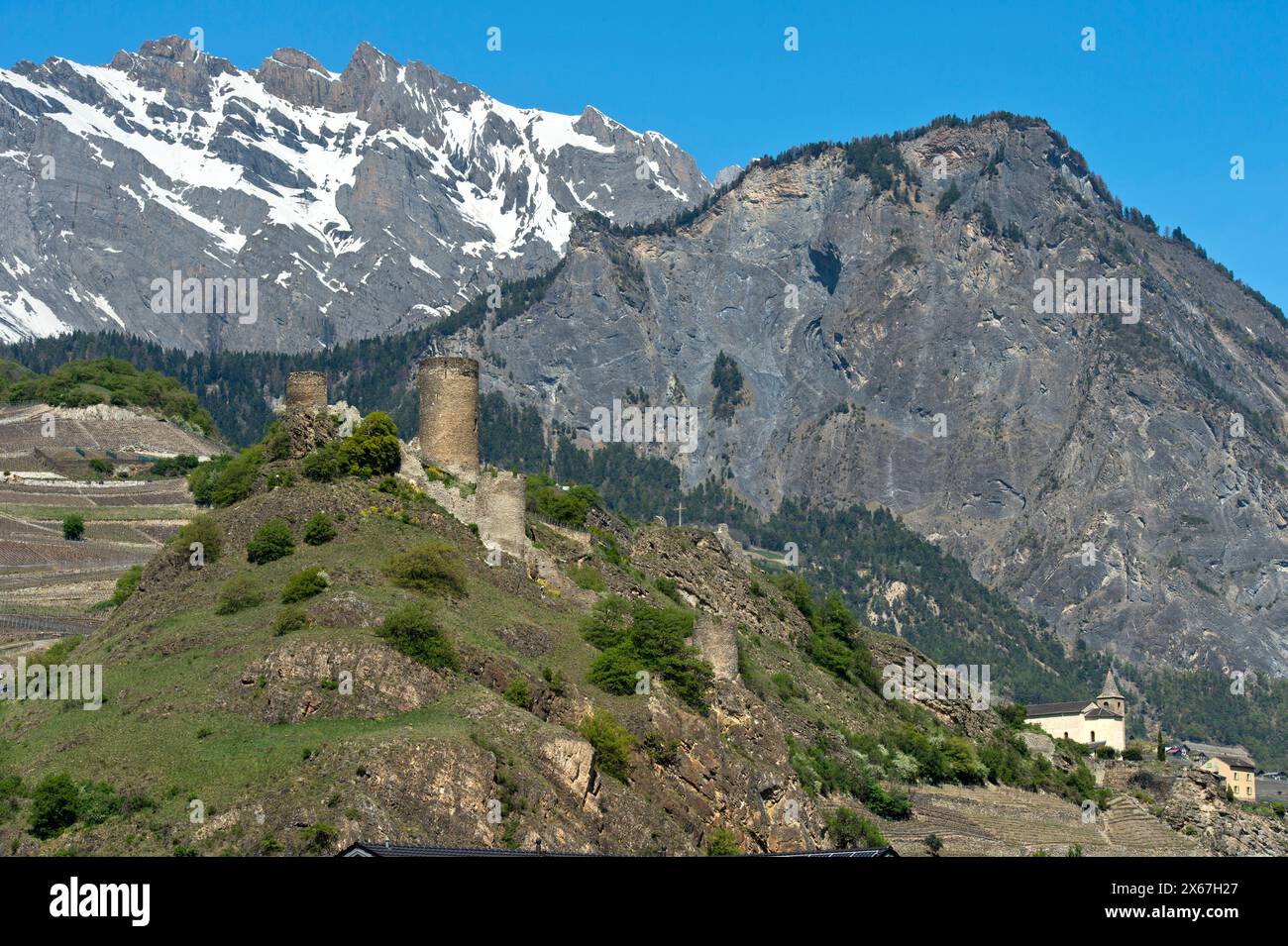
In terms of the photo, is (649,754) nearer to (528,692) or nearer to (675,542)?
(528,692)

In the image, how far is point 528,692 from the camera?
5478cm

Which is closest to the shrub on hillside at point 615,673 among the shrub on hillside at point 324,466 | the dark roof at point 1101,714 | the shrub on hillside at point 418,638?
the shrub on hillside at point 418,638

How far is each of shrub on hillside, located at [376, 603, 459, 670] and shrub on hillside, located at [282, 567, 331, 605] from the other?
12.0 ft

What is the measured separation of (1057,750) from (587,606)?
47.0m

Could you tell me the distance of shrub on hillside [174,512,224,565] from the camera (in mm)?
65125

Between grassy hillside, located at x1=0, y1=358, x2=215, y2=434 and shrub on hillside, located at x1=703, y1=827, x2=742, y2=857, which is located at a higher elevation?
grassy hillside, located at x1=0, y1=358, x2=215, y2=434

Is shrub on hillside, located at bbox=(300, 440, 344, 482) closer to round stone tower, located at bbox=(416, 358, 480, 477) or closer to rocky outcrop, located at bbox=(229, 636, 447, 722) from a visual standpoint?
round stone tower, located at bbox=(416, 358, 480, 477)

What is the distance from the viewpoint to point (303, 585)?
5688 centimetres

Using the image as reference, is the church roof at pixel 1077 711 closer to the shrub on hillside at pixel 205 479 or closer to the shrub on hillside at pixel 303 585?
the shrub on hillside at pixel 205 479

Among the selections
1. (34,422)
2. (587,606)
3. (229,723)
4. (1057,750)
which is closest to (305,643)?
(229,723)

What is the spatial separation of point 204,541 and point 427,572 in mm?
10428

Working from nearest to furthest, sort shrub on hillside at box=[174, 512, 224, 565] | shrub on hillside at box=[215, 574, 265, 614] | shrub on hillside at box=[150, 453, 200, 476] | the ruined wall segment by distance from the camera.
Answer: shrub on hillside at box=[215, 574, 265, 614]
shrub on hillside at box=[174, 512, 224, 565]
the ruined wall segment
shrub on hillside at box=[150, 453, 200, 476]

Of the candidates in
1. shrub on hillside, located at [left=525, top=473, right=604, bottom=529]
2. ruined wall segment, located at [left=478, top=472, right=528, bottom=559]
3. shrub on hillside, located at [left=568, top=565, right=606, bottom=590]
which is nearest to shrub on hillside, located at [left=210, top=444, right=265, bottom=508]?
ruined wall segment, located at [left=478, top=472, right=528, bottom=559]

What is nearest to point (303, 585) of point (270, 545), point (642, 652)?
point (270, 545)
